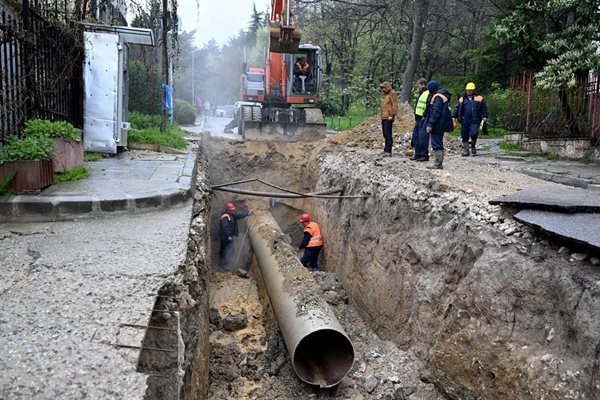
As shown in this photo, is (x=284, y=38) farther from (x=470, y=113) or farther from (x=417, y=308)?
(x=417, y=308)

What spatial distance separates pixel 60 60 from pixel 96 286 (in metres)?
6.40

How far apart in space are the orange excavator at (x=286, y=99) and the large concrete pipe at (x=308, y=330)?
878 cm

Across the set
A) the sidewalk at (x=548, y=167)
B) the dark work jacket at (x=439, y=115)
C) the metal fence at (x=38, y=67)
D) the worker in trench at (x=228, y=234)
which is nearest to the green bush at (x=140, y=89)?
the worker in trench at (x=228, y=234)

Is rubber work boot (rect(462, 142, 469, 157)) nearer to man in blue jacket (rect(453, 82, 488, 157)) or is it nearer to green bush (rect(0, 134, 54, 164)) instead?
man in blue jacket (rect(453, 82, 488, 157))

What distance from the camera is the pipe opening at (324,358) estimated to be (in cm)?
534

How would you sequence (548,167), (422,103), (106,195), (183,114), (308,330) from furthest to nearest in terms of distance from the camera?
(183,114) → (548,167) → (422,103) → (106,195) → (308,330)

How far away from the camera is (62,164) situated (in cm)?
634

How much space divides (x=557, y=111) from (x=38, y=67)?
10936mm

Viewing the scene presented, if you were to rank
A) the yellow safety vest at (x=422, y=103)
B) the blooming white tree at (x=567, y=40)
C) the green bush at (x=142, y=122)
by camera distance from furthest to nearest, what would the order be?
1. the green bush at (x=142, y=122)
2. the blooming white tree at (x=567, y=40)
3. the yellow safety vest at (x=422, y=103)

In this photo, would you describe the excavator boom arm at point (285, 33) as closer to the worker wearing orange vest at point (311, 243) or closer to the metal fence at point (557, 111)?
the worker wearing orange vest at point (311, 243)

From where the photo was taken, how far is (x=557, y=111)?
11727 mm

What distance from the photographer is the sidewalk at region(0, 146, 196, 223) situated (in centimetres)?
498

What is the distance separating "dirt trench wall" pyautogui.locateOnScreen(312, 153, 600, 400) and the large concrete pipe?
878mm

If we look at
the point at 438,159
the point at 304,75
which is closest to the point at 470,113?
the point at 438,159
